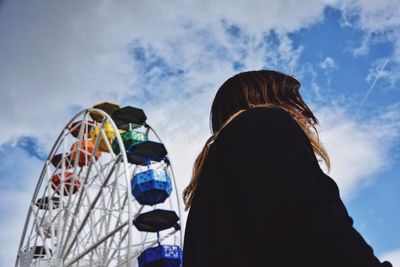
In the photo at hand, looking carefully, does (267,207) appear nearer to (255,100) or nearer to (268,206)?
(268,206)

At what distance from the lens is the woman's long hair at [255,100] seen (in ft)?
4.22

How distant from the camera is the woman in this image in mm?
899

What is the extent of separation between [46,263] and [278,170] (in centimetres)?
1447

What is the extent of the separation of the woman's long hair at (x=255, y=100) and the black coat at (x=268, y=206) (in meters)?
0.19

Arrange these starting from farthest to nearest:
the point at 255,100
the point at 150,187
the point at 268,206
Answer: the point at 150,187 < the point at 255,100 < the point at 268,206

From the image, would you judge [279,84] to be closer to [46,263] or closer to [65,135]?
[46,263]

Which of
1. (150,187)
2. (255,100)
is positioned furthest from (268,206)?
(150,187)

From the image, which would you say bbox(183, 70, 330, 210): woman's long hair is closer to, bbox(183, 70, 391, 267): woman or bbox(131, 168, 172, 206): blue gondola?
bbox(183, 70, 391, 267): woman

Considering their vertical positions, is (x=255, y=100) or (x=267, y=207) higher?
(x=255, y=100)

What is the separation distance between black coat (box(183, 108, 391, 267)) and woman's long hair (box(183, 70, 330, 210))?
7.4 inches

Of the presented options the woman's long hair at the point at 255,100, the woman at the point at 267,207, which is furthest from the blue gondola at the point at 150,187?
the woman at the point at 267,207

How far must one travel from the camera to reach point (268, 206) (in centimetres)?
97

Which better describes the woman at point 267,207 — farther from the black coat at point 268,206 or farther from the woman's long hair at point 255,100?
the woman's long hair at point 255,100

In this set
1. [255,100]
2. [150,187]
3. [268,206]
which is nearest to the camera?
[268,206]
